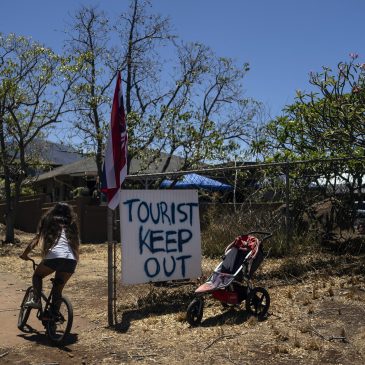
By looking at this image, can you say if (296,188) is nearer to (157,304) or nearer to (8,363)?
(157,304)

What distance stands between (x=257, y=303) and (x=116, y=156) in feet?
8.08

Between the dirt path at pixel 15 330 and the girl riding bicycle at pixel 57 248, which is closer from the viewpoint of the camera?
the dirt path at pixel 15 330

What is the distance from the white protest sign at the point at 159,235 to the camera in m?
7.59

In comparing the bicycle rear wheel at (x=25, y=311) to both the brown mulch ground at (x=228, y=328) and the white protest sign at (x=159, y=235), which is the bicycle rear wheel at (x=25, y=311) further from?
the white protest sign at (x=159, y=235)

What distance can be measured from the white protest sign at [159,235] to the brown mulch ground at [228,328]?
414 millimetres

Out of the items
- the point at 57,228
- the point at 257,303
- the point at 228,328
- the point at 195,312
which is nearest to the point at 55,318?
Answer: the point at 57,228

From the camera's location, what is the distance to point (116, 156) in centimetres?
695

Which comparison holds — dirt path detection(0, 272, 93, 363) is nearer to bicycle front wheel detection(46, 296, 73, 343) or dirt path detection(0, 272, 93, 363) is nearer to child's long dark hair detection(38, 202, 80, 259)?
bicycle front wheel detection(46, 296, 73, 343)

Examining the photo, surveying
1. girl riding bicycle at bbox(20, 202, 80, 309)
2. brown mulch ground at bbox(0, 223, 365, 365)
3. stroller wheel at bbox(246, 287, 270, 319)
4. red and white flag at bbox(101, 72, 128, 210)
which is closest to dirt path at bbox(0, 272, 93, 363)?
brown mulch ground at bbox(0, 223, 365, 365)

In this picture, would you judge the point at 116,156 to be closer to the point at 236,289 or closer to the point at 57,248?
the point at 57,248

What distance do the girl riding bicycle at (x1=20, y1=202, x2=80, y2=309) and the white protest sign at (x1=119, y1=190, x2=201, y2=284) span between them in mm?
1038

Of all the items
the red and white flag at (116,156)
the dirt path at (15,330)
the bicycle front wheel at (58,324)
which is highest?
the red and white flag at (116,156)

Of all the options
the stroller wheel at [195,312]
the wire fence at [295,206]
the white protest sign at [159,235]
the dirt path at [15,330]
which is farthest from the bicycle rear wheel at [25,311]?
the wire fence at [295,206]

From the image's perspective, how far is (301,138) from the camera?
433 inches
